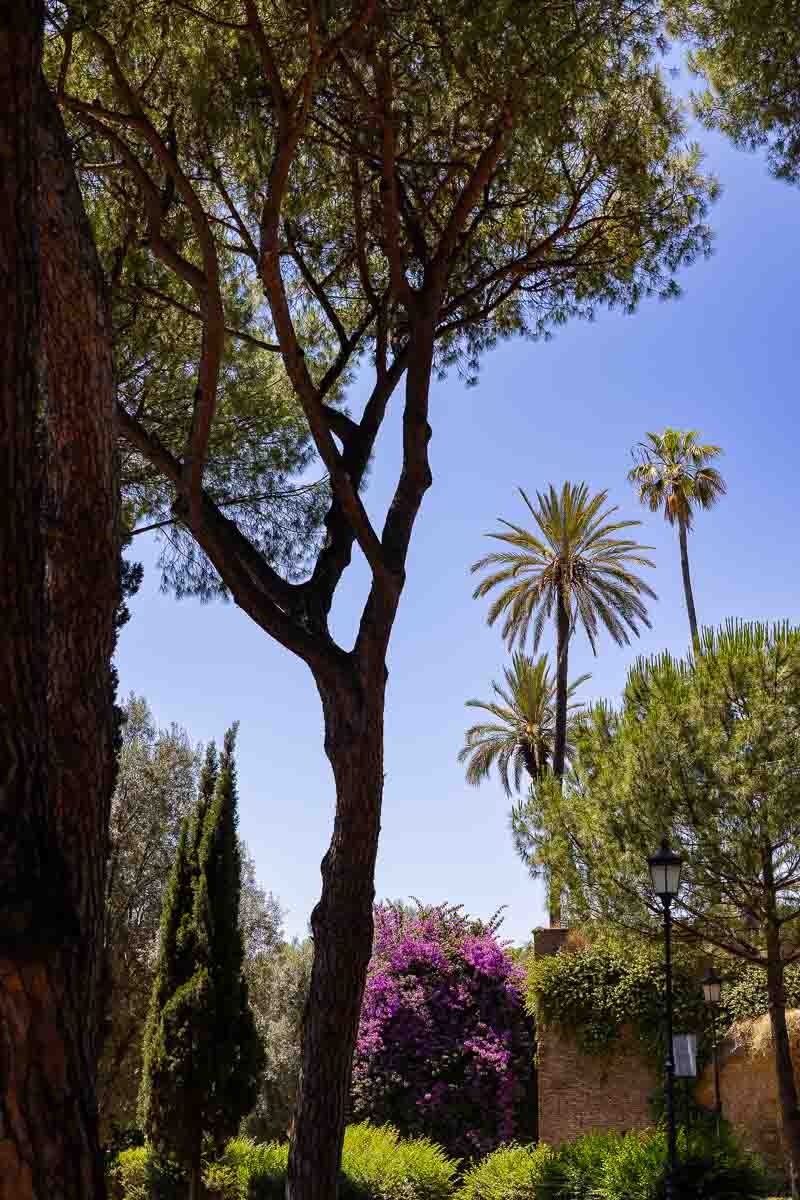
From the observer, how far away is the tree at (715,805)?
11.5m

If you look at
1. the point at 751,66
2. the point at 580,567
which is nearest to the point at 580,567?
the point at 580,567

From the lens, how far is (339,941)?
20.6ft

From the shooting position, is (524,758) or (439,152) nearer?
(439,152)

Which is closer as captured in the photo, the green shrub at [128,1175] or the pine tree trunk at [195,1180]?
the pine tree trunk at [195,1180]

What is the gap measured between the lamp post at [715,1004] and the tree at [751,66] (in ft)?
32.0

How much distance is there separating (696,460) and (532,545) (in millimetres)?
6153

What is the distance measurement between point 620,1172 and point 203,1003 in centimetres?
486

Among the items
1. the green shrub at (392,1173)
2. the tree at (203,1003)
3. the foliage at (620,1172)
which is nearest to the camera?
the foliage at (620,1172)

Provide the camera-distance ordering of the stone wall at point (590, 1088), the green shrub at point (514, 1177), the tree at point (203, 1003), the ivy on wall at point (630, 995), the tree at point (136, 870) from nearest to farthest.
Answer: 1. the green shrub at point (514, 1177)
2. the tree at point (203, 1003)
3. the ivy on wall at point (630, 995)
4. the stone wall at point (590, 1088)
5. the tree at point (136, 870)

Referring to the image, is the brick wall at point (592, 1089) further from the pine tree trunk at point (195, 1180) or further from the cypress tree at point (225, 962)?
the pine tree trunk at point (195, 1180)

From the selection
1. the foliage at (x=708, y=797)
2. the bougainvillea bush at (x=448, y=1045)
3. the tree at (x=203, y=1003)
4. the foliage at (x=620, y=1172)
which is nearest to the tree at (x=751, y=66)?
the foliage at (x=708, y=797)

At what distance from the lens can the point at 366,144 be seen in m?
8.57

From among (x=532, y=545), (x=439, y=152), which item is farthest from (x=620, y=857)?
(x=532, y=545)

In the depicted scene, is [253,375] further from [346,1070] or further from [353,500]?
[346,1070]
